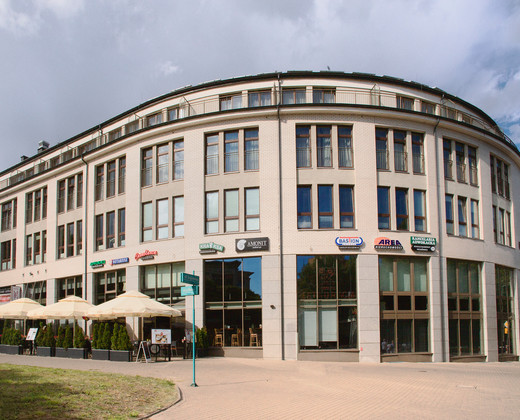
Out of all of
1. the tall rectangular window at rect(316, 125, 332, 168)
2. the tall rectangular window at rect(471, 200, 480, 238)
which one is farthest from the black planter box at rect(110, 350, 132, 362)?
the tall rectangular window at rect(471, 200, 480, 238)

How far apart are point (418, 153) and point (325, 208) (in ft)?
20.2

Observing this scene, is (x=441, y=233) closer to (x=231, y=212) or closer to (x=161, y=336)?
(x=231, y=212)

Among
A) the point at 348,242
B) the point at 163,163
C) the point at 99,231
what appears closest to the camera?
the point at 348,242

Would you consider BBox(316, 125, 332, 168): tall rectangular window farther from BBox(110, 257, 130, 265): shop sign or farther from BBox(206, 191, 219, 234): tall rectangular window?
BBox(110, 257, 130, 265): shop sign

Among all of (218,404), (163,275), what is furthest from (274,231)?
(218,404)

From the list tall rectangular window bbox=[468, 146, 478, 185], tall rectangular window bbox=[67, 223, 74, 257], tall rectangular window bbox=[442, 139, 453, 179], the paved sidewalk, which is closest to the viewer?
the paved sidewalk

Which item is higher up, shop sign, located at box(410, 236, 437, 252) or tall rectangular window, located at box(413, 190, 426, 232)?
tall rectangular window, located at box(413, 190, 426, 232)

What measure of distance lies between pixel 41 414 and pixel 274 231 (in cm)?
1725

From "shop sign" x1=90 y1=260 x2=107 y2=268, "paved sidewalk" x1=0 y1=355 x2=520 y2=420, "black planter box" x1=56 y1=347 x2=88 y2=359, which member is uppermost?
"shop sign" x1=90 y1=260 x2=107 y2=268

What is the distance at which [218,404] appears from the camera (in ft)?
40.0

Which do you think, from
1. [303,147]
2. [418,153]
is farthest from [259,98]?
[418,153]

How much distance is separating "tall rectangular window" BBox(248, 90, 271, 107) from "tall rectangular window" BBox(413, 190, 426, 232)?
29.9ft

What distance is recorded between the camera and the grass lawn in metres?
10.4

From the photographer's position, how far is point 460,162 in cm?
3005
